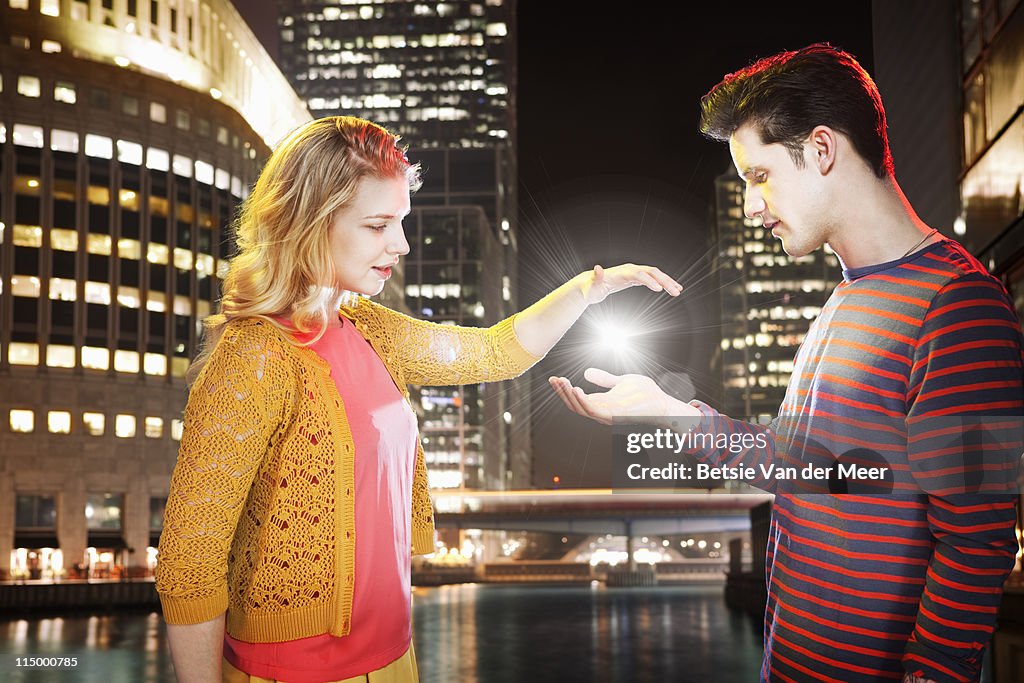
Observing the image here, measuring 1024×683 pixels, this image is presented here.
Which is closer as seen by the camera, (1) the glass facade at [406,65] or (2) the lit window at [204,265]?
(2) the lit window at [204,265]

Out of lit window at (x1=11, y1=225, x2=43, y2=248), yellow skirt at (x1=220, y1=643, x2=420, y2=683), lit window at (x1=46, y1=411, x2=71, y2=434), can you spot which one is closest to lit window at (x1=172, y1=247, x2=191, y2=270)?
lit window at (x1=11, y1=225, x2=43, y2=248)

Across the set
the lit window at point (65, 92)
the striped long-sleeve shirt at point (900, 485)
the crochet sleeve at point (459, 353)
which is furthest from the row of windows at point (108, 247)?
the striped long-sleeve shirt at point (900, 485)

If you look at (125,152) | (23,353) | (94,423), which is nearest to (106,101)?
(125,152)

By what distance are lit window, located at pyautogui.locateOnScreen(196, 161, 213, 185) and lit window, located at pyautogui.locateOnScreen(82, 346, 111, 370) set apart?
13.3 meters

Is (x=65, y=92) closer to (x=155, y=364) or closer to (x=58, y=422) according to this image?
(x=155, y=364)

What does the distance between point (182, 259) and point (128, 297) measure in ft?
14.6

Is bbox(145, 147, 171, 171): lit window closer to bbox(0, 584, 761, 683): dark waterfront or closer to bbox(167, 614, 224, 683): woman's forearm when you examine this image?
bbox(0, 584, 761, 683): dark waterfront

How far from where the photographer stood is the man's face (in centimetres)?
295

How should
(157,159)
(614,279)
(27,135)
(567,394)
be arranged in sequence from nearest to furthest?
(567,394) → (614,279) → (27,135) → (157,159)

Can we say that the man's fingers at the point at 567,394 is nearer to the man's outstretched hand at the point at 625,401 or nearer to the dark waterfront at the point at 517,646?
the man's outstretched hand at the point at 625,401

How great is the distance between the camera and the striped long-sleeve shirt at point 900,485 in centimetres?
251

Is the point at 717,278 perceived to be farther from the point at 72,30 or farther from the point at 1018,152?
the point at 1018,152

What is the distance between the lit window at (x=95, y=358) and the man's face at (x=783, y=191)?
6269 centimetres

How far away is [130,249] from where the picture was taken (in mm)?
62688
